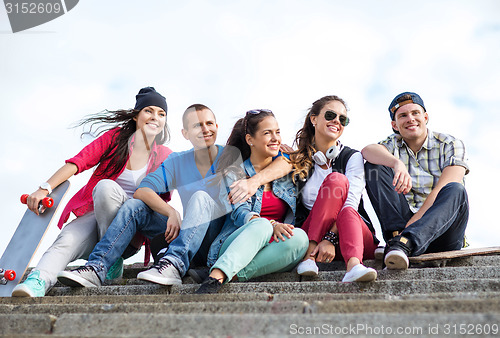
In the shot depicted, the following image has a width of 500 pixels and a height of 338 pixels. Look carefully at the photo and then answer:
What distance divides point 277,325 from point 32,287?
2059 millimetres

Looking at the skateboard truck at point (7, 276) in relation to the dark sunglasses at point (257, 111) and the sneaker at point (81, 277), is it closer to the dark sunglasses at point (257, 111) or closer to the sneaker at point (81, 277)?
the sneaker at point (81, 277)

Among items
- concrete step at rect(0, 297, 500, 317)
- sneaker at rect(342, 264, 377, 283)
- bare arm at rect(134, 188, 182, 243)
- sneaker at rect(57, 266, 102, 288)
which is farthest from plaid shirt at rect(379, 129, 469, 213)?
sneaker at rect(57, 266, 102, 288)

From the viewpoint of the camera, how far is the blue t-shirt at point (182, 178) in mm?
4141

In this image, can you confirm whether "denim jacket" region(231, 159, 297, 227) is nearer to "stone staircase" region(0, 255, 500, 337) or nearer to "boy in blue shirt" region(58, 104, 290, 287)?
"boy in blue shirt" region(58, 104, 290, 287)

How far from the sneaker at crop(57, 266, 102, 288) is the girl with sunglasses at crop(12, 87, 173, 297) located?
0.18m

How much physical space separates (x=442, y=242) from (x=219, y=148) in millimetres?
1990

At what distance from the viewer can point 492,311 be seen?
1854 mm

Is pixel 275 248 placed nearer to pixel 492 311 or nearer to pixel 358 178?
pixel 358 178

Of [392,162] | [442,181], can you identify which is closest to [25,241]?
[392,162]

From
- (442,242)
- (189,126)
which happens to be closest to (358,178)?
(442,242)

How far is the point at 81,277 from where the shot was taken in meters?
3.34

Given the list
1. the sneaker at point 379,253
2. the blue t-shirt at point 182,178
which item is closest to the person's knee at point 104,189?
the blue t-shirt at point 182,178

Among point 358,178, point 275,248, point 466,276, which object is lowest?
point 466,276

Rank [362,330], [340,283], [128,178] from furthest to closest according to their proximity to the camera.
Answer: [128,178] < [340,283] < [362,330]
